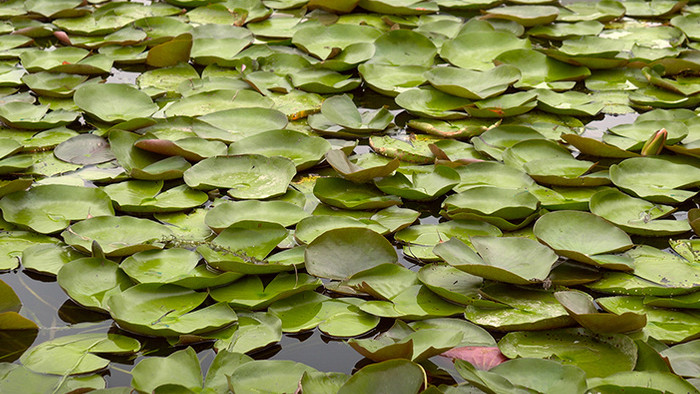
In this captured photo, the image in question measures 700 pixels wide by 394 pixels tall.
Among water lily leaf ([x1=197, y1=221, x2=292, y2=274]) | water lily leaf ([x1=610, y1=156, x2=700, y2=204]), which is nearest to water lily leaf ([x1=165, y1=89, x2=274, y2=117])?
water lily leaf ([x1=197, y1=221, x2=292, y2=274])

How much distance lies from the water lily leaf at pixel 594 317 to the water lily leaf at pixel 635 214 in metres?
0.38

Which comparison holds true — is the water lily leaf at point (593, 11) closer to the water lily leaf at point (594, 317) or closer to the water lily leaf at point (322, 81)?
the water lily leaf at point (322, 81)

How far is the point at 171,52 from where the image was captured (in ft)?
8.02

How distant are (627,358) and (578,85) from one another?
140 cm

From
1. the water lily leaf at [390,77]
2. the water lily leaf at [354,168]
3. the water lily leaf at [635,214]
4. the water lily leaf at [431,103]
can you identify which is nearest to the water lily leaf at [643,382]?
the water lily leaf at [635,214]

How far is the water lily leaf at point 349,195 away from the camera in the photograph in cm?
171

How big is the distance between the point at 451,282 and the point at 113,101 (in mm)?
1254

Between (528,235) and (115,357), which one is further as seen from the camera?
(528,235)

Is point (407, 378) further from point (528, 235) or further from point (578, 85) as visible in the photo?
point (578, 85)

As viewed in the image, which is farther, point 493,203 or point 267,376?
point 493,203

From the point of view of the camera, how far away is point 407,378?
1122 millimetres

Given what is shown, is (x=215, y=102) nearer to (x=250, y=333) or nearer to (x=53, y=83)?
(x=53, y=83)

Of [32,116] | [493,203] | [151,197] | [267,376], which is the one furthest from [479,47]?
[267,376]

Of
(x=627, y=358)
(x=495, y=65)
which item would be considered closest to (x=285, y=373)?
(x=627, y=358)
